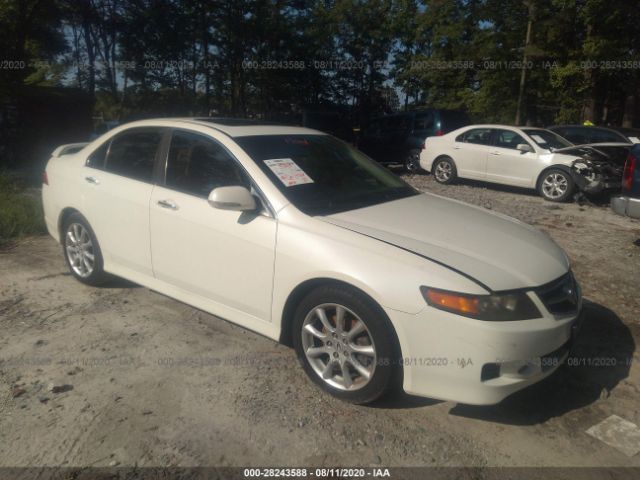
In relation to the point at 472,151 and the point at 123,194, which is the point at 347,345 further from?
the point at 472,151

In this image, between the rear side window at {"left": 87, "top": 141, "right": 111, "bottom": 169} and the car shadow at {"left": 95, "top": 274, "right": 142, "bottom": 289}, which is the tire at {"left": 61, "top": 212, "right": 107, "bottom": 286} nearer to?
the car shadow at {"left": 95, "top": 274, "right": 142, "bottom": 289}

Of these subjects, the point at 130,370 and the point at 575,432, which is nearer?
the point at 575,432

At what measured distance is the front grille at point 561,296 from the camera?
2.73 meters

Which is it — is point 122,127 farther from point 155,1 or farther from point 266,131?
point 155,1

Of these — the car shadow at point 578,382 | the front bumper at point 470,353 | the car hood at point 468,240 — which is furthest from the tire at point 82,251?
the car shadow at point 578,382

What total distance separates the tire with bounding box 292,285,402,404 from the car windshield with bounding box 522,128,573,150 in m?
8.39

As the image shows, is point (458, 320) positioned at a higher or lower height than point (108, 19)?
lower

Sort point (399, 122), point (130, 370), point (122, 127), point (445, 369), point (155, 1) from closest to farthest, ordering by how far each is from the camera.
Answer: point (445, 369) < point (130, 370) < point (122, 127) < point (399, 122) < point (155, 1)

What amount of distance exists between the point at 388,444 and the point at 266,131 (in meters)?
2.33

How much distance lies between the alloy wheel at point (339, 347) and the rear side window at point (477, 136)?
8.74 meters

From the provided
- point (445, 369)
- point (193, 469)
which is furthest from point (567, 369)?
point (193, 469)

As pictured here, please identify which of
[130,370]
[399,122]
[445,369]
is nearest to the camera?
[445,369]

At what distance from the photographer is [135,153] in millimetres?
4109

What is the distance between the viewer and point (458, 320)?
2486 millimetres
